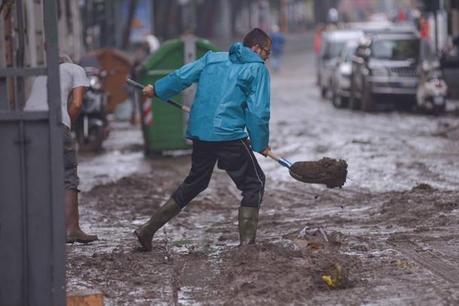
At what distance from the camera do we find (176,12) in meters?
65.4

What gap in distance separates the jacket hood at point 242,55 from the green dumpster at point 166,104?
9884mm

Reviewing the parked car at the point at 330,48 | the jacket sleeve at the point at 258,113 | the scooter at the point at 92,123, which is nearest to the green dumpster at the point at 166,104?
the scooter at the point at 92,123

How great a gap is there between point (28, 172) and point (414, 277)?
290 centimetres

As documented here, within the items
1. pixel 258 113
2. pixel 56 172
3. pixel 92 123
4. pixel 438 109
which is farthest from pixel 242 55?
pixel 438 109

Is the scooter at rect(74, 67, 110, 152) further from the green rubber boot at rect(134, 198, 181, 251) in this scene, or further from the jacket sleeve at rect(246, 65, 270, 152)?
the jacket sleeve at rect(246, 65, 270, 152)

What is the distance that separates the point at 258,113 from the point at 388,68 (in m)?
20.4

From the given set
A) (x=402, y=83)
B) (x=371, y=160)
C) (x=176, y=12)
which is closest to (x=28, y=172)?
(x=371, y=160)

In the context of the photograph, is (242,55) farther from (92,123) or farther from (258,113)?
(92,123)

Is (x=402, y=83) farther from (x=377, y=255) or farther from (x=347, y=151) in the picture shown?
(x=377, y=255)

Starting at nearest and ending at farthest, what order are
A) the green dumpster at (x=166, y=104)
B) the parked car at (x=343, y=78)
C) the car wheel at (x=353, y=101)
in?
the green dumpster at (x=166, y=104), the car wheel at (x=353, y=101), the parked car at (x=343, y=78)

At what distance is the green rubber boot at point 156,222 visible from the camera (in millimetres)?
9891

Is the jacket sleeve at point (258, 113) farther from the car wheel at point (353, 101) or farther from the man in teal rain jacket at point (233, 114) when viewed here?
the car wheel at point (353, 101)

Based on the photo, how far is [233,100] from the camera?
9.38 meters

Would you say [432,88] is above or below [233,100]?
below
